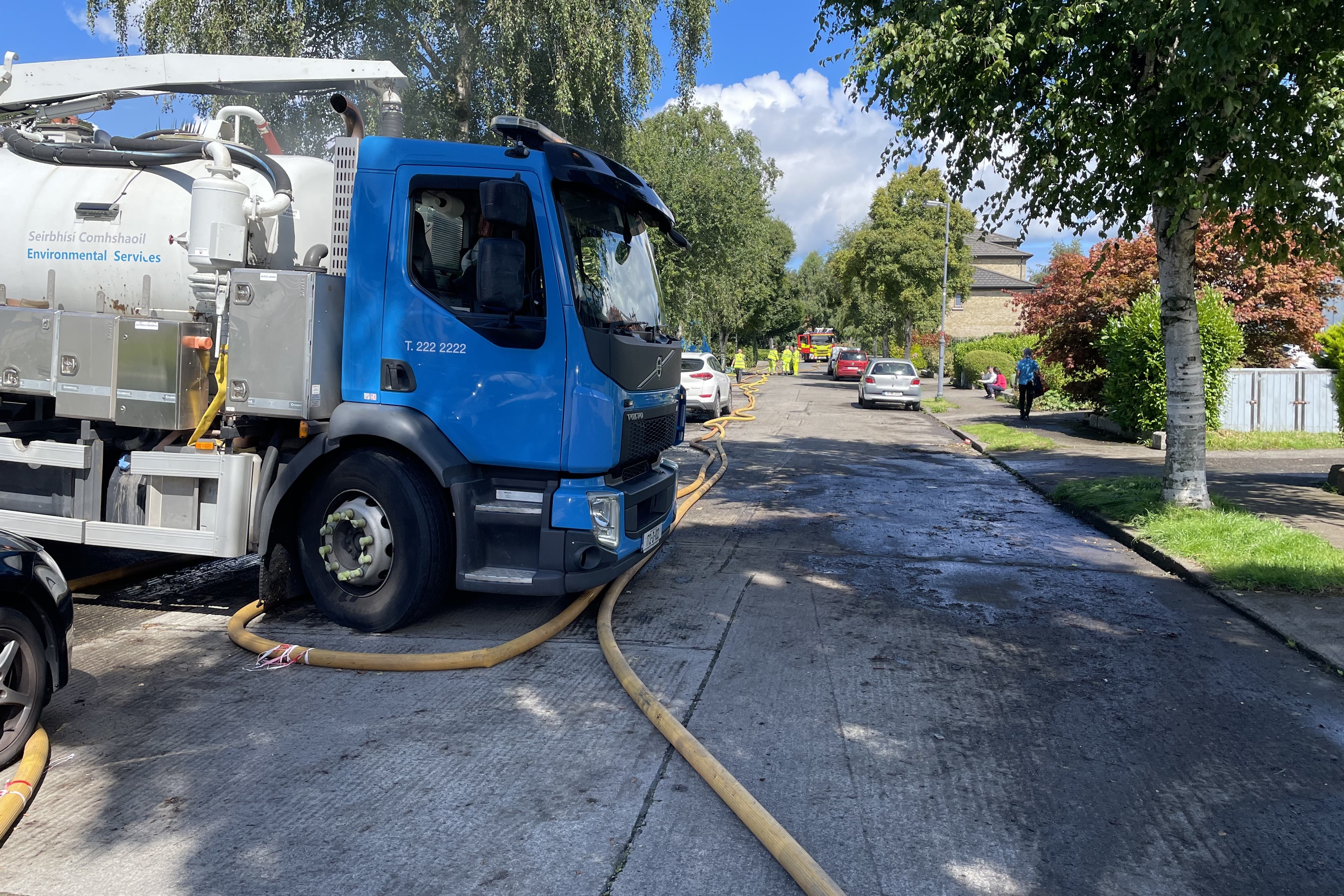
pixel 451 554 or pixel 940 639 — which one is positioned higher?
pixel 451 554

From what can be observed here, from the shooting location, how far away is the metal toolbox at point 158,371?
6.10 m

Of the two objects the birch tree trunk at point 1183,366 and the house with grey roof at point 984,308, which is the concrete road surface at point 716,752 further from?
the house with grey roof at point 984,308

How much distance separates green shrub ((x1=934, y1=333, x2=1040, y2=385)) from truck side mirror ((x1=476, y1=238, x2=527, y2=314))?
34666 millimetres

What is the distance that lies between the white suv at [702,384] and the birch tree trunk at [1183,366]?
13.0m

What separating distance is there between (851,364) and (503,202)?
44.5 metres

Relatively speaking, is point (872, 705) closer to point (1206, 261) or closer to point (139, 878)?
point (139, 878)

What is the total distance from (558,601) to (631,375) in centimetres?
182

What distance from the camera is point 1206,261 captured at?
1928 cm

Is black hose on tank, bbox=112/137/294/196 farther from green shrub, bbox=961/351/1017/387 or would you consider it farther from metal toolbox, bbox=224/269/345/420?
green shrub, bbox=961/351/1017/387

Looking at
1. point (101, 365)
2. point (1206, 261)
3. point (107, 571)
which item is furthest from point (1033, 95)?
point (1206, 261)

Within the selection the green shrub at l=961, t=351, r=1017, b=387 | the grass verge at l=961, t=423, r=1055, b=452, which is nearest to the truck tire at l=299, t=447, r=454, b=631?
the grass verge at l=961, t=423, r=1055, b=452

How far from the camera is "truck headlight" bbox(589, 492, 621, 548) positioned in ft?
18.7

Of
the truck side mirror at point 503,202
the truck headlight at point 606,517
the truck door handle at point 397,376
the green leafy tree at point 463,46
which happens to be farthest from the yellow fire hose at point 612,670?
the green leafy tree at point 463,46

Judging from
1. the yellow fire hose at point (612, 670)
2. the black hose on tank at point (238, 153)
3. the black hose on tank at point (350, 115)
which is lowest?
the yellow fire hose at point (612, 670)
